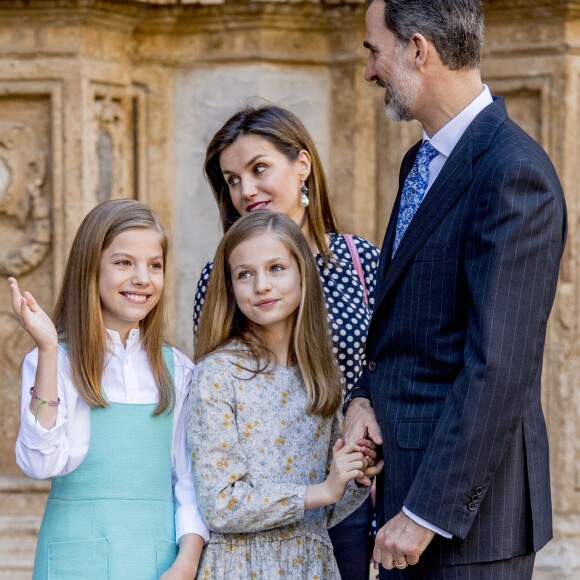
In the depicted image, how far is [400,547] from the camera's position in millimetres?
2490

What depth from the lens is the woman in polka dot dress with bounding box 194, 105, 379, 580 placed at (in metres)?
3.25

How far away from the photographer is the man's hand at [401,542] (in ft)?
8.13

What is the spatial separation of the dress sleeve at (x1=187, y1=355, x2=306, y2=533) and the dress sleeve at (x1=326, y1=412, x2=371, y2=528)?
0.20 metres

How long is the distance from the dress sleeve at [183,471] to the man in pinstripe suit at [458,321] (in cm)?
41

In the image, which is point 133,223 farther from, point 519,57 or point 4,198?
point 519,57

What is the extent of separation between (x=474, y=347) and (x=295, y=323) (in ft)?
2.22

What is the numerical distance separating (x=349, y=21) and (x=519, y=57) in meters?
0.64

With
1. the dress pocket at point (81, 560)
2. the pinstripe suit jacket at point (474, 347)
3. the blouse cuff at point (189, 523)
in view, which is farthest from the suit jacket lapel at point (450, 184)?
the dress pocket at point (81, 560)

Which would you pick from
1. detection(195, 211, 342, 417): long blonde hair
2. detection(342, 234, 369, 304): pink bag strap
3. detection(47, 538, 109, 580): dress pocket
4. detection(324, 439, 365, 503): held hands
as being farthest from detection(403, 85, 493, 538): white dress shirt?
detection(47, 538, 109, 580): dress pocket

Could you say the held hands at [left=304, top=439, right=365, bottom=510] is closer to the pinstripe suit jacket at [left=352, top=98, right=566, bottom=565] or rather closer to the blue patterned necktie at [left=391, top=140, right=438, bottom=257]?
the pinstripe suit jacket at [left=352, top=98, right=566, bottom=565]

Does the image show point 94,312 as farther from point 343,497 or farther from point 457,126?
point 457,126

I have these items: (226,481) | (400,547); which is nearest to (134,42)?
(226,481)

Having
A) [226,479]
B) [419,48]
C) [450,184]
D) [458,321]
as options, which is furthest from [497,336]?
[226,479]

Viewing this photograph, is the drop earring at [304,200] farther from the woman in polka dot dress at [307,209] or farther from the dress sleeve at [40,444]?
the dress sleeve at [40,444]
